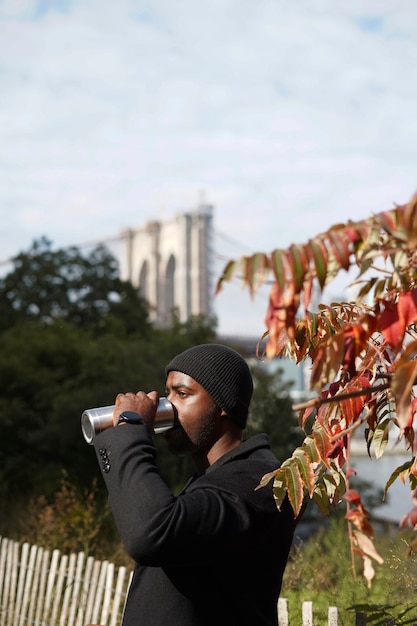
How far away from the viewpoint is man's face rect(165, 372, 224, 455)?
2.18 metres

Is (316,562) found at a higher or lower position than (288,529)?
lower

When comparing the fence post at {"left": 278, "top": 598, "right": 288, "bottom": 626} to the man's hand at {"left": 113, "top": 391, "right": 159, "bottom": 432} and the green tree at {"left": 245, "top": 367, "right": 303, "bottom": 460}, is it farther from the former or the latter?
the green tree at {"left": 245, "top": 367, "right": 303, "bottom": 460}

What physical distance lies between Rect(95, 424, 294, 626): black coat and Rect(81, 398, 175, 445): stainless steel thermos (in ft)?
0.17

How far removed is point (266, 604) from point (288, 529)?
0.56 feet

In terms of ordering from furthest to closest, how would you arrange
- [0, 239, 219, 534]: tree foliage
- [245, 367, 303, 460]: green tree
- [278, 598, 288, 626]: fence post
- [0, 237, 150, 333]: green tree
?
[0, 237, 150, 333]: green tree < [0, 239, 219, 534]: tree foliage < [245, 367, 303, 460]: green tree < [278, 598, 288, 626]: fence post

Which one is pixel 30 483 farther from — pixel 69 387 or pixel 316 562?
pixel 316 562

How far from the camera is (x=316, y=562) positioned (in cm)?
567

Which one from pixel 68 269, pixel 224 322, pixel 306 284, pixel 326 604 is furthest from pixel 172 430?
pixel 224 322

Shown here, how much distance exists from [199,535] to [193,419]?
336 mm

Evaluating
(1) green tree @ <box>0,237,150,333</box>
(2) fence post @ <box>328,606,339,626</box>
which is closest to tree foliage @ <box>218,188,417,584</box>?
(2) fence post @ <box>328,606,339,626</box>

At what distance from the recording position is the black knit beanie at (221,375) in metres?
2.21

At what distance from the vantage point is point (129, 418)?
206 cm

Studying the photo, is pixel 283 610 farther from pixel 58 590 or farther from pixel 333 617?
pixel 58 590

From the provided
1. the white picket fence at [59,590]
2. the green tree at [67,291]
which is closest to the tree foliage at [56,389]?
the white picket fence at [59,590]
